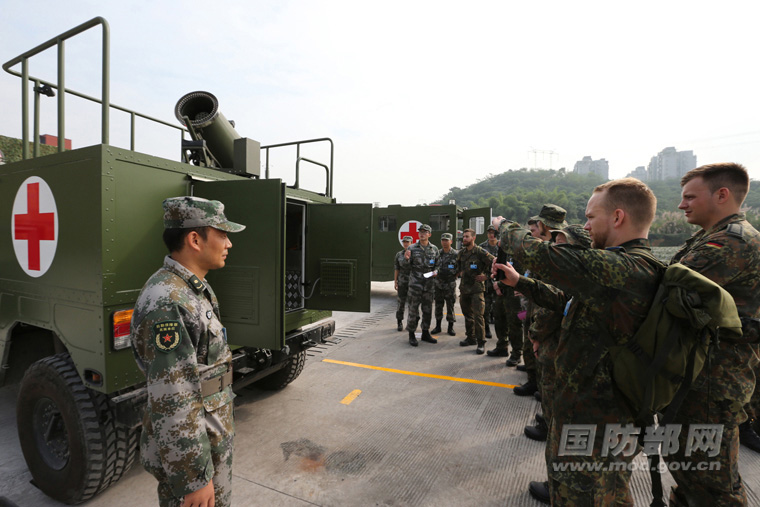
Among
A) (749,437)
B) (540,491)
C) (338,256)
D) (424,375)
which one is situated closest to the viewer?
(540,491)

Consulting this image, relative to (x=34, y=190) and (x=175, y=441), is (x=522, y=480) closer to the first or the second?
(x=175, y=441)

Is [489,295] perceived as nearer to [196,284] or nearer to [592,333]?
[592,333]

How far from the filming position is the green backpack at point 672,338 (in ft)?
4.36

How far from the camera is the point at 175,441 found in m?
1.30

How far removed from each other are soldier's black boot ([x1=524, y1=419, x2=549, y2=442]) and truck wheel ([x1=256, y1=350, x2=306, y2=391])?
7.79 ft

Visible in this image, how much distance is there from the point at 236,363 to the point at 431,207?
314 inches

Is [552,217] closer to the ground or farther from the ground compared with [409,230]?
closer to the ground

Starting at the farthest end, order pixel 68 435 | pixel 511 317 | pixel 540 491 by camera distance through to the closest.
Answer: pixel 511 317 → pixel 540 491 → pixel 68 435

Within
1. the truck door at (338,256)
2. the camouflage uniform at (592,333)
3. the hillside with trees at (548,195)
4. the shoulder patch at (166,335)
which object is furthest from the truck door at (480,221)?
the hillside with trees at (548,195)

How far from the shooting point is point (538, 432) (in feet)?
10.5

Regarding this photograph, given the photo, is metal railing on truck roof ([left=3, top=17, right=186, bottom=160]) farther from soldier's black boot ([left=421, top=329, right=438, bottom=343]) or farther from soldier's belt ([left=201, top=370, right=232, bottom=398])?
soldier's black boot ([left=421, top=329, right=438, bottom=343])

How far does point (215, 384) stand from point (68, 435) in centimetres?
158

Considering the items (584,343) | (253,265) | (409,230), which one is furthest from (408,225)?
(584,343)

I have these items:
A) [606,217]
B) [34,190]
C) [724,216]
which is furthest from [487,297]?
[34,190]
